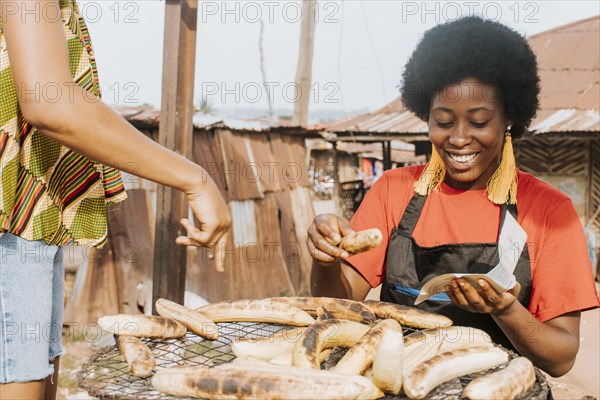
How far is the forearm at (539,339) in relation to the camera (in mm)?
2461

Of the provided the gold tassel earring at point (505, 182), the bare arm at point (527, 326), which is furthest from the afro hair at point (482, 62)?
the bare arm at point (527, 326)

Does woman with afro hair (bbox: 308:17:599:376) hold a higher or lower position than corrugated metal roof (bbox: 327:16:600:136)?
lower

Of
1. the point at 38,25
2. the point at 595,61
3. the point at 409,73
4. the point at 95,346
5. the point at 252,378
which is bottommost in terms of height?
the point at 95,346

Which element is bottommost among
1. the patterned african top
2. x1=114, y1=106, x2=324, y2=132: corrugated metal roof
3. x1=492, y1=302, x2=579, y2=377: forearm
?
x1=492, y1=302, x2=579, y2=377: forearm

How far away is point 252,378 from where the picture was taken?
→ 66.1 inches

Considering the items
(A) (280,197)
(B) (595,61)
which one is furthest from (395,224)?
(B) (595,61)

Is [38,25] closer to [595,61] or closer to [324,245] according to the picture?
[324,245]

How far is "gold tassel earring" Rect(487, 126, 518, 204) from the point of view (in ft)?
10.3

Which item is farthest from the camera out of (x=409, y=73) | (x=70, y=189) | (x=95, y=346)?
(x=95, y=346)

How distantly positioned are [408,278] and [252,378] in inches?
64.1

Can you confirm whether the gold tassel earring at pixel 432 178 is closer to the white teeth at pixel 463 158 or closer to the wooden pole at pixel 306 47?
the white teeth at pixel 463 158

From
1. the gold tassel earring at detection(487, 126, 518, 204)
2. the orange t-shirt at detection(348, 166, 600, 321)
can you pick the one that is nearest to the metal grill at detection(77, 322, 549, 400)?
the orange t-shirt at detection(348, 166, 600, 321)

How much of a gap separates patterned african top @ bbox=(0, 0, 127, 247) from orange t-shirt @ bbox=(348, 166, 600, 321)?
158 cm

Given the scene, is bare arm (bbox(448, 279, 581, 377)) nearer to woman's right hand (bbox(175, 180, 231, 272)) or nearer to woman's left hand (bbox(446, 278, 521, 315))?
woman's left hand (bbox(446, 278, 521, 315))
